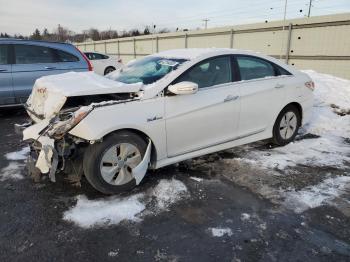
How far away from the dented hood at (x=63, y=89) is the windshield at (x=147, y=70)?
36cm

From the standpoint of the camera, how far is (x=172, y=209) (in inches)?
144

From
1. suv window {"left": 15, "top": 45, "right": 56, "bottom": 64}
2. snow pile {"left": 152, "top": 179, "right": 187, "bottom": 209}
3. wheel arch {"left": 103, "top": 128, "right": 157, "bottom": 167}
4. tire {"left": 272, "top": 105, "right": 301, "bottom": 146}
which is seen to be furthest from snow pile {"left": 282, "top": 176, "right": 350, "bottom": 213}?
suv window {"left": 15, "top": 45, "right": 56, "bottom": 64}

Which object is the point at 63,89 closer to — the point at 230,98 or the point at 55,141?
the point at 55,141

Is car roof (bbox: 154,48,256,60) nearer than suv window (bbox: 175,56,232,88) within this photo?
No

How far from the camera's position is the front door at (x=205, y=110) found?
13.9ft

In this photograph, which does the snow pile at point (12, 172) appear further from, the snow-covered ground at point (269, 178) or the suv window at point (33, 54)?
the suv window at point (33, 54)

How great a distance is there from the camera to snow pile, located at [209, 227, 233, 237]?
321cm

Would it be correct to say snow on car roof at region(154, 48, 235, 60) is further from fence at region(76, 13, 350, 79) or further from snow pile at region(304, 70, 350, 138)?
fence at region(76, 13, 350, 79)

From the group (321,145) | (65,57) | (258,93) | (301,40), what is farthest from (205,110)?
(301,40)

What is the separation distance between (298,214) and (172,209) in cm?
131

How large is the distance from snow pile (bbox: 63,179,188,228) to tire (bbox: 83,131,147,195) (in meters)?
0.16

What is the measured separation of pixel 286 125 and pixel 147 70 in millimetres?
2486

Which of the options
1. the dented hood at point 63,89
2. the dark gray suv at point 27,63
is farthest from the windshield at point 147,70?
the dark gray suv at point 27,63

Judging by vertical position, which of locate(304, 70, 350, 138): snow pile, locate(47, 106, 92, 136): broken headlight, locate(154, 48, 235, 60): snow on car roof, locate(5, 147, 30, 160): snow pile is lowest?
locate(5, 147, 30, 160): snow pile
